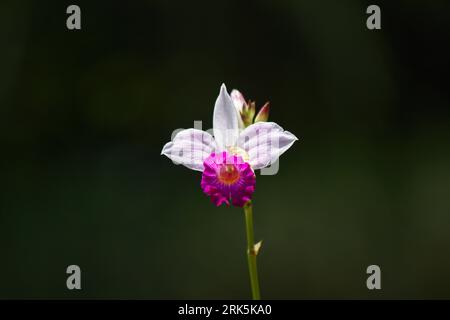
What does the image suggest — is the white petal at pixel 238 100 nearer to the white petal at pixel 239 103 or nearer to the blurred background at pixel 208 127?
the white petal at pixel 239 103

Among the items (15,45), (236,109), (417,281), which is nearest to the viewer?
(236,109)

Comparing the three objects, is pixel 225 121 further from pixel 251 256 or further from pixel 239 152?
pixel 251 256

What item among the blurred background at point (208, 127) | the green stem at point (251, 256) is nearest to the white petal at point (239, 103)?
the green stem at point (251, 256)

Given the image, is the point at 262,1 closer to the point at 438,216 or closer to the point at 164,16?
the point at 164,16

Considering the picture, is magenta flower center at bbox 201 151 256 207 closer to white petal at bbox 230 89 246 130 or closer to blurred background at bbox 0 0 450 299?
white petal at bbox 230 89 246 130

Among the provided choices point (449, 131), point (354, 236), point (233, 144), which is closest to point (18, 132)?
point (354, 236)

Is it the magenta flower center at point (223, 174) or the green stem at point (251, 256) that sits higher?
the magenta flower center at point (223, 174)
